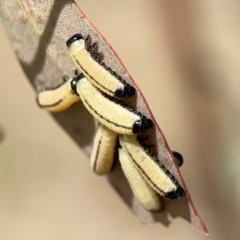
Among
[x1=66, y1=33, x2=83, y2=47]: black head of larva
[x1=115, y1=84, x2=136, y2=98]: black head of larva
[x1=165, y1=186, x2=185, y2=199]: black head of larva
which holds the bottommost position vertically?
[x1=165, y1=186, x2=185, y2=199]: black head of larva

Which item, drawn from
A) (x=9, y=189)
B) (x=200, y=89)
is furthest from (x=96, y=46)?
(x=9, y=189)

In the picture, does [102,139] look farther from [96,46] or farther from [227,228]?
[227,228]

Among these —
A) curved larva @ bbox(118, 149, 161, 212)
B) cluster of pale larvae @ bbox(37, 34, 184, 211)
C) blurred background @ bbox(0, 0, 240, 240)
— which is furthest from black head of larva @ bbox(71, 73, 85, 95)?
blurred background @ bbox(0, 0, 240, 240)

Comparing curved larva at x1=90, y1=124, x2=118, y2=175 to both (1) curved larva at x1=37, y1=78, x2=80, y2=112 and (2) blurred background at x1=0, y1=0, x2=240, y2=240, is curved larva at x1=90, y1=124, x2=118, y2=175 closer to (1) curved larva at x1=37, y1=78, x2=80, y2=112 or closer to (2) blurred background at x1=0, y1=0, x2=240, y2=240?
(1) curved larva at x1=37, y1=78, x2=80, y2=112

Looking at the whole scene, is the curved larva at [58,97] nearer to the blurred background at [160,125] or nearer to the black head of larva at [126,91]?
the black head of larva at [126,91]

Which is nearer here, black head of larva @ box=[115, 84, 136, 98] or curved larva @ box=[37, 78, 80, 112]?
black head of larva @ box=[115, 84, 136, 98]

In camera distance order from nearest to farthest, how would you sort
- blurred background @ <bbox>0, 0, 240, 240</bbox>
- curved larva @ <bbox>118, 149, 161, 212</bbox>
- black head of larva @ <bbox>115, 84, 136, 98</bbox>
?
black head of larva @ <bbox>115, 84, 136, 98</bbox> → curved larva @ <bbox>118, 149, 161, 212</bbox> → blurred background @ <bbox>0, 0, 240, 240</bbox>

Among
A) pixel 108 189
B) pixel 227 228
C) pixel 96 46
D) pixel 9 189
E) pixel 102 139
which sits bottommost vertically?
pixel 227 228

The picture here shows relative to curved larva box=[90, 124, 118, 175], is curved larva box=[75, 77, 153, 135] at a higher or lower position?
higher
